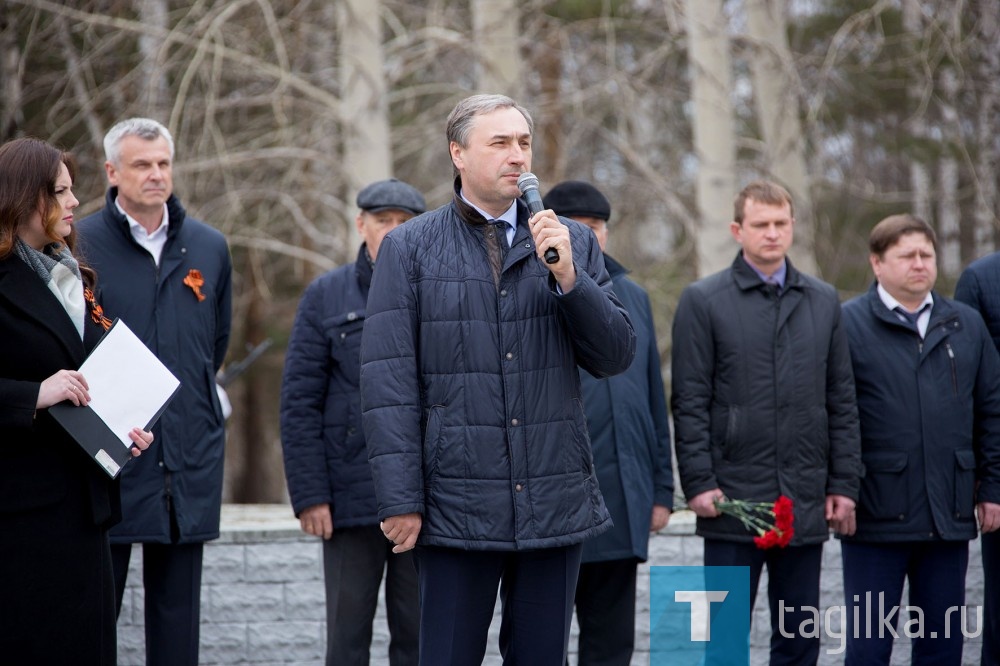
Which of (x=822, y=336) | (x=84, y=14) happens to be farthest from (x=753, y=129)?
(x=822, y=336)

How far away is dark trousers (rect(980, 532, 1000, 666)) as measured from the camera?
492 centimetres

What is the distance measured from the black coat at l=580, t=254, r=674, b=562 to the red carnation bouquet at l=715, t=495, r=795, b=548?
0.28 meters

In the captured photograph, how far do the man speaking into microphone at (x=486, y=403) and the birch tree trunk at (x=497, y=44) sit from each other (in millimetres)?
5265

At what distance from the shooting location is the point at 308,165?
11.4 metres

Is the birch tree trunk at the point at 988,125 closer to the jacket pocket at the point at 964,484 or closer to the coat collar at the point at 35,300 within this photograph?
the jacket pocket at the point at 964,484

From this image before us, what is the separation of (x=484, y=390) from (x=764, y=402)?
167cm

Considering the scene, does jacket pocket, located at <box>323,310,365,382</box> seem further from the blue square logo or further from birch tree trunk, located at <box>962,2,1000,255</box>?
birch tree trunk, located at <box>962,2,1000,255</box>

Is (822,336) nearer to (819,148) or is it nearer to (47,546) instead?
(47,546)

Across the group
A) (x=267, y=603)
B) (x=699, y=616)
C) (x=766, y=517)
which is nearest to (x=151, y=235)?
(x=267, y=603)

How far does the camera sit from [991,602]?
4.97m

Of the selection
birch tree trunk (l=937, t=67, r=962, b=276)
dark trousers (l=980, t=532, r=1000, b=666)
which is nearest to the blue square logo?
dark trousers (l=980, t=532, r=1000, b=666)

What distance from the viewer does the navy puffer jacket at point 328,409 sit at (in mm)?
4438

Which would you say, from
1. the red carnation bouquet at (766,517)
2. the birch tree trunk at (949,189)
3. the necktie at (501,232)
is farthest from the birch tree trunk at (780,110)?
the necktie at (501,232)

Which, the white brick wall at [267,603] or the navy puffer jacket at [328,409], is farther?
the white brick wall at [267,603]
